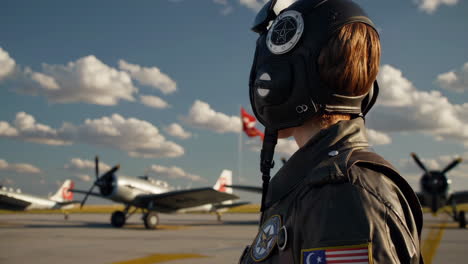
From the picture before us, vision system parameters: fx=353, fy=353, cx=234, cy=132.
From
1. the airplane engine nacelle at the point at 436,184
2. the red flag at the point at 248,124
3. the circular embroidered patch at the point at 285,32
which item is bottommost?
the circular embroidered patch at the point at 285,32

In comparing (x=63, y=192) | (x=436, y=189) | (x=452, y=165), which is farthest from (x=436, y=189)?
(x=63, y=192)

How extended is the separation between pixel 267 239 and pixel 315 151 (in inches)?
13.2

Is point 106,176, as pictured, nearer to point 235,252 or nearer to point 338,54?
point 235,252

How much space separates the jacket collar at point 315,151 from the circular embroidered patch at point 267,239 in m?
0.08

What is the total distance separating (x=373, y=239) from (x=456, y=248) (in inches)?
425

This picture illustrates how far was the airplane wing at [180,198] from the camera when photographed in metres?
19.5

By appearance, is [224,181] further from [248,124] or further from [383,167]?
[383,167]

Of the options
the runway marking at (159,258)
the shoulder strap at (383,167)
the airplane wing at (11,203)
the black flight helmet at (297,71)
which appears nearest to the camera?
the shoulder strap at (383,167)

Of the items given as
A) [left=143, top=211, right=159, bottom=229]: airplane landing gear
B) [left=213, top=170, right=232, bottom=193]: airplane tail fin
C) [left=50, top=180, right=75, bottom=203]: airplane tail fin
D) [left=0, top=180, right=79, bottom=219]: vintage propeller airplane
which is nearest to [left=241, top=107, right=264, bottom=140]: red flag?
[left=213, top=170, right=232, bottom=193]: airplane tail fin

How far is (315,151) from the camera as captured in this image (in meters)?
1.20

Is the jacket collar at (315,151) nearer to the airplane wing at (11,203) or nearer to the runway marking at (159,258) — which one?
the runway marking at (159,258)

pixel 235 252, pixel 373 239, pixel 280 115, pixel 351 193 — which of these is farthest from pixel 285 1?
pixel 235 252

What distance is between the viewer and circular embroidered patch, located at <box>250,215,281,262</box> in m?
1.14

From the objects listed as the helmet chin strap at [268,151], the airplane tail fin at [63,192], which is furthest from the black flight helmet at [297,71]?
the airplane tail fin at [63,192]
